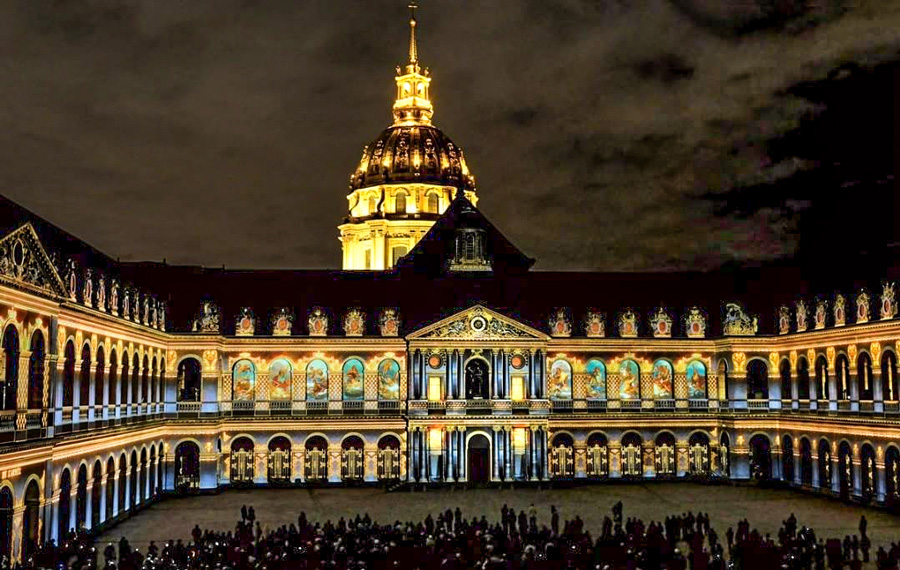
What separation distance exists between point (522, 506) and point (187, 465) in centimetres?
2091

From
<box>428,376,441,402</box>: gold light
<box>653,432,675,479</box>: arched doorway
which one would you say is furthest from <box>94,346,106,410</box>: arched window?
<box>653,432,675,479</box>: arched doorway

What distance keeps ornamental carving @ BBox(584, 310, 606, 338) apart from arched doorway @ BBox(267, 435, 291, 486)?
20.4 meters

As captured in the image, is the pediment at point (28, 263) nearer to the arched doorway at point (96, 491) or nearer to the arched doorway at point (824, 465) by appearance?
the arched doorway at point (96, 491)

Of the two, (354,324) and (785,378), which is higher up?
(354,324)

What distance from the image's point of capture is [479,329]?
5925cm

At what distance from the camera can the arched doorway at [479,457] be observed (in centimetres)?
5894

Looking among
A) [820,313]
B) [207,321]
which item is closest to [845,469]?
[820,313]

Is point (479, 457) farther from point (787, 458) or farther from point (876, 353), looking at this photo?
point (876, 353)

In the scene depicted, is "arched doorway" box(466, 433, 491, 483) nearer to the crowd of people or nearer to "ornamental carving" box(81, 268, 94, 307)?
the crowd of people

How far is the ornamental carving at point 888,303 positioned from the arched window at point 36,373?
125 ft

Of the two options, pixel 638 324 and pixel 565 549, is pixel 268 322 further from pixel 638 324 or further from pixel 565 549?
pixel 565 549

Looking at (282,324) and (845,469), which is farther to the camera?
(282,324)

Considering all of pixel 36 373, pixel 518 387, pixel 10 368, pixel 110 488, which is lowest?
pixel 110 488

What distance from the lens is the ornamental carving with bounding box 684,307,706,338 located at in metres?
62.5
